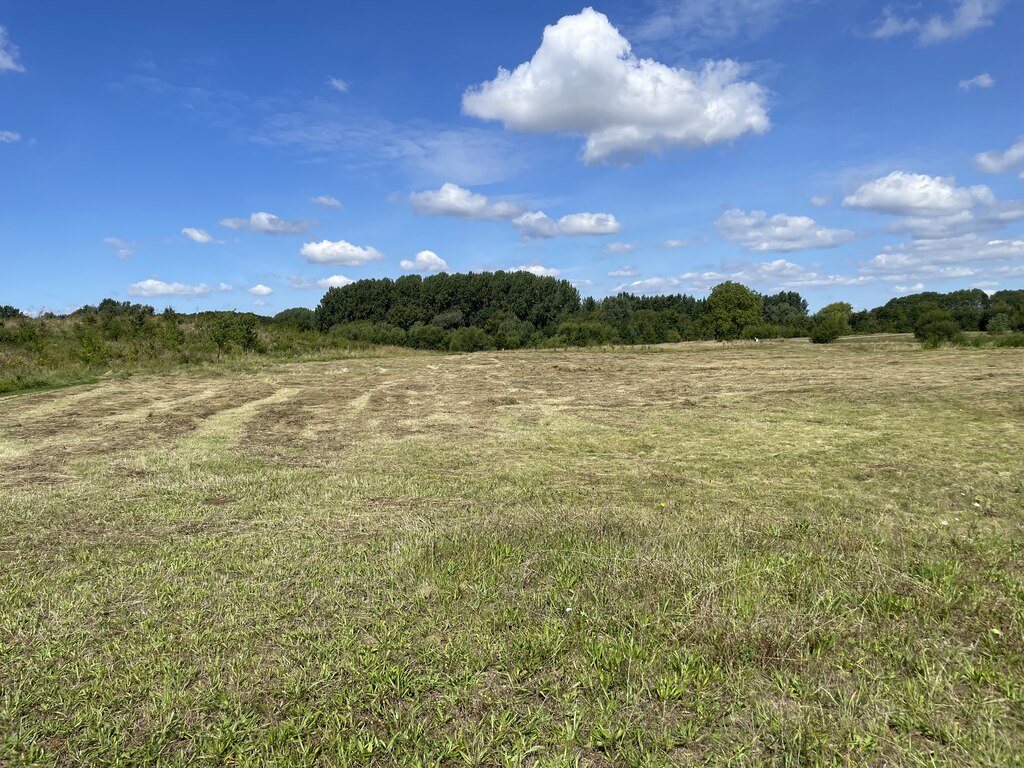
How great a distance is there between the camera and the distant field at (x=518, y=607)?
2.54 metres

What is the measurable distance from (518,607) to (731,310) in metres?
47.3

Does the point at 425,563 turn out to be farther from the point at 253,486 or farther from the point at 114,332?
the point at 114,332

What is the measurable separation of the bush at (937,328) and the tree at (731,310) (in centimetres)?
1470

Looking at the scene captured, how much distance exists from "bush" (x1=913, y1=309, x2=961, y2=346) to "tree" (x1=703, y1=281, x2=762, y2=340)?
14.7 m

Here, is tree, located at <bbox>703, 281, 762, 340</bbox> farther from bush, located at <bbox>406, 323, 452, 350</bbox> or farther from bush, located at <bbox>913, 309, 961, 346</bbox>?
bush, located at <bbox>406, 323, 452, 350</bbox>

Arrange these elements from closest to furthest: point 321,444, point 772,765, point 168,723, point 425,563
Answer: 1. point 772,765
2. point 168,723
3. point 425,563
4. point 321,444

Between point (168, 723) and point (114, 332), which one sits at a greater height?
point (114, 332)

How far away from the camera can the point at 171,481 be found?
695cm

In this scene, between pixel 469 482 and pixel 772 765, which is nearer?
pixel 772 765

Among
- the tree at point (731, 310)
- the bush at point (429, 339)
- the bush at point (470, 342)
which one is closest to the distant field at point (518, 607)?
the tree at point (731, 310)

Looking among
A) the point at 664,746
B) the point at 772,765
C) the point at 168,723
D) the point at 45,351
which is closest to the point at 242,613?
the point at 168,723

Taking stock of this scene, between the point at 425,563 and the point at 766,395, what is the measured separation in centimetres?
1314

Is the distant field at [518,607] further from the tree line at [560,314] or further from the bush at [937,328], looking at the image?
the tree line at [560,314]

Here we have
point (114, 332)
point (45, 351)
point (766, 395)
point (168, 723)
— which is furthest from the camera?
point (114, 332)
